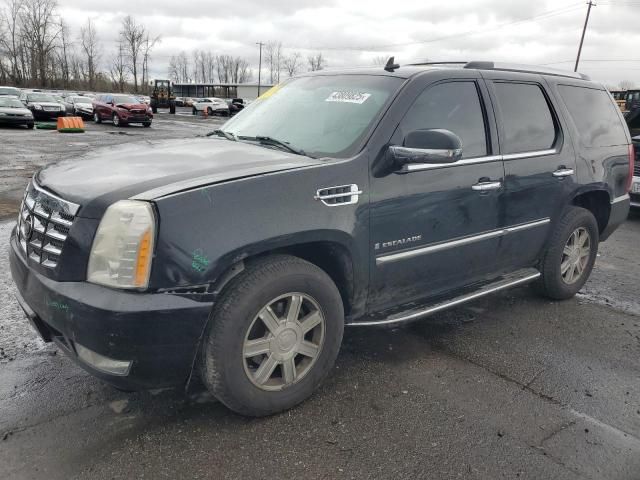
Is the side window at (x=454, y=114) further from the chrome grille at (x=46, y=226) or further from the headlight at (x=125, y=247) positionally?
the chrome grille at (x=46, y=226)

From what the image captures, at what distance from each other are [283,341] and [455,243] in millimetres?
1379

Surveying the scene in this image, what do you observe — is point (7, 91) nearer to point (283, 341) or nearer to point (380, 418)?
point (283, 341)

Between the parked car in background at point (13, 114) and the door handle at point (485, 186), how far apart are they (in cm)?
2422

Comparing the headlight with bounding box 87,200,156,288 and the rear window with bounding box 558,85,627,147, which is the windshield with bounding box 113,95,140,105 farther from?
the headlight with bounding box 87,200,156,288

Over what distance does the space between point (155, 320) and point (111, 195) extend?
61 cm

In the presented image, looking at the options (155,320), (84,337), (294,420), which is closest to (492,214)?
(294,420)

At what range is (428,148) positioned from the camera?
293 centimetres

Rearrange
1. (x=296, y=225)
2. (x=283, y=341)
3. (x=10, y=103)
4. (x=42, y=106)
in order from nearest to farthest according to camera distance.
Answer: (x=296, y=225) → (x=283, y=341) → (x=10, y=103) → (x=42, y=106)

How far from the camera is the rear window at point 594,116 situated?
4406 mm

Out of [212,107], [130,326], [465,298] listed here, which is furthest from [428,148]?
[212,107]

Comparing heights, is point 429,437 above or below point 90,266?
below

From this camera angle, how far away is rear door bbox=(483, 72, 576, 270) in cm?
377

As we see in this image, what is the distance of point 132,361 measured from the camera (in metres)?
2.33

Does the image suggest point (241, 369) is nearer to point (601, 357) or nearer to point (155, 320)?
point (155, 320)
